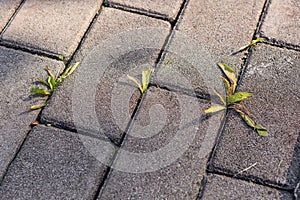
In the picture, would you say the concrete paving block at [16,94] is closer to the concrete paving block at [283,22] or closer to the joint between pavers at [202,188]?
the joint between pavers at [202,188]

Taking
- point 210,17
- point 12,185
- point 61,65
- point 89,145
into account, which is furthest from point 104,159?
point 210,17

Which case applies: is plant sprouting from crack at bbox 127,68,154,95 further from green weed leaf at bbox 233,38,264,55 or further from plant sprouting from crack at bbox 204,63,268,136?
green weed leaf at bbox 233,38,264,55

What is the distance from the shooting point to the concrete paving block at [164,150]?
194 centimetres

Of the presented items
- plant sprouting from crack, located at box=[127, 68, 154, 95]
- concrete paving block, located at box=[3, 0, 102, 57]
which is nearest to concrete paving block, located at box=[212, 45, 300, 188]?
plant sprouting from crack, located at box=[127, 68, 154, 95]

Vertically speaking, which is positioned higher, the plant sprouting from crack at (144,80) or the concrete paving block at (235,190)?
the plant sprouting from crack at (144,80)

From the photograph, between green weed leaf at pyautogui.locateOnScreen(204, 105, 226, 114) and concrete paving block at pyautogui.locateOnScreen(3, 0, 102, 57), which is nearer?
green weed leaf at pyautogui.locateOnScreen(204, 105, 226, 114)

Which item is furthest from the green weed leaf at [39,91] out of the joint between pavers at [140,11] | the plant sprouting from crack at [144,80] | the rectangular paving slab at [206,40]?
the joint between pavers at [140,11]

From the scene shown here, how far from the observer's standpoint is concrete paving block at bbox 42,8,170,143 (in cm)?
214

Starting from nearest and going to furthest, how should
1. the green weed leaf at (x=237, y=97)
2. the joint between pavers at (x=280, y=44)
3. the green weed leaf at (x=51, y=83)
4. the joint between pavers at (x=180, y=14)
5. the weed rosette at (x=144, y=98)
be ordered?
1. the weed rosette at (x=144, y=98)
2. the green weed leaf at (x=237, y=97)
3. the green weed leaf at (x=51, y=83)
4. the joint between pavers at (x=280, y=44)
5. the joint between pavers at (x=180, y=14)

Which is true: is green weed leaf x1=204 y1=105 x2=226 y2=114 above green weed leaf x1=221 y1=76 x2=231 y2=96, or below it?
below

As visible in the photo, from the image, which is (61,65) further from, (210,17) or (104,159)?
(210,17)

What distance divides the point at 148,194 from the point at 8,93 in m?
0.83

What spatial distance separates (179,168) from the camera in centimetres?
199

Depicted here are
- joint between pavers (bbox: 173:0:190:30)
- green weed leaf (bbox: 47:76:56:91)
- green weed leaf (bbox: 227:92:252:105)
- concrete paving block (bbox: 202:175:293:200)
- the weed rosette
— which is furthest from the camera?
joint between pavers (bbox: 173:0:190:30)
